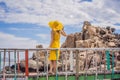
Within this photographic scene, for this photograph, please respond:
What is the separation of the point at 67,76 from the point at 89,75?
0.82 meters

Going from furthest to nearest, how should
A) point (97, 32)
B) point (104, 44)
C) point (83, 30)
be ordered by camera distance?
point (83, 30), point (97, 32), point (104, 44)

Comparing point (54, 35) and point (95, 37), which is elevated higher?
point (95, 37)

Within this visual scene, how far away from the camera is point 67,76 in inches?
379

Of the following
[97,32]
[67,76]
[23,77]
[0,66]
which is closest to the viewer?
[0,66]

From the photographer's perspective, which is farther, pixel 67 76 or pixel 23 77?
pixel 67 76

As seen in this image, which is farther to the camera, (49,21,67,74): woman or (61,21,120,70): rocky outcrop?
(61,21,120,70): rocky outcrop

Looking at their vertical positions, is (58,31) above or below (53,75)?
above

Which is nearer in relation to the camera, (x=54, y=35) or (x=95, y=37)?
(x=54, y=35)

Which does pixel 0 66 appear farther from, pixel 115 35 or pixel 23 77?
pixel 115 35

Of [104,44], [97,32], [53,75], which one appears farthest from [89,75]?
[97,32]

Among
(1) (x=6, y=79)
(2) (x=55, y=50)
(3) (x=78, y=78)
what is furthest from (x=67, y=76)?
(1) (x=6, y=79)

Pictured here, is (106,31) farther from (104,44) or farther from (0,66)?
(0,66)

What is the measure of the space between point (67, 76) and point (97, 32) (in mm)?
17871

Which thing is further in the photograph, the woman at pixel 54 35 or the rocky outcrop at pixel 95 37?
the rocky outcrop at pixel 95 37
